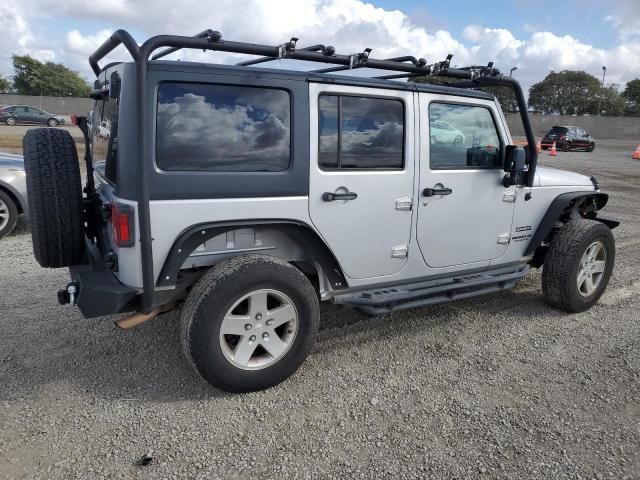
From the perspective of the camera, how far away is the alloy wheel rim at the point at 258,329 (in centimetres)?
301

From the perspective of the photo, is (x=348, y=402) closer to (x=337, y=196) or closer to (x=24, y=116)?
(x=337, y=196)

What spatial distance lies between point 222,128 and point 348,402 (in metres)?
1.79

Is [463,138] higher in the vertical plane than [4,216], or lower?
higher

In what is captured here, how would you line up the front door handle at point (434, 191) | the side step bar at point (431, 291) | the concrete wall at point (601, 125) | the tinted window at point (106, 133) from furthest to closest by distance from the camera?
the concrete wall at point (601, 125), the front door handle at point (434, 191), the side step bar at point (431, 291), the tinted window at point (106, 133)

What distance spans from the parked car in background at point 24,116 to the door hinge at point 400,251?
29.6 meters

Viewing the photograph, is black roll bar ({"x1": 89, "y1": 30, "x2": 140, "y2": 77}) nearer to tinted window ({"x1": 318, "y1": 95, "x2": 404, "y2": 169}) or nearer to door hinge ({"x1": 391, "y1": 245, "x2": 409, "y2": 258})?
tinted window ({"x1": 318, "y1": 95, "x2": 404, "y2": 169})

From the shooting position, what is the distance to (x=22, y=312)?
420cm

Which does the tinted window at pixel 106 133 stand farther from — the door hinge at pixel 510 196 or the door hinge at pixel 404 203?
the door hinge at pixel 510 196

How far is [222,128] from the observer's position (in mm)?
2908

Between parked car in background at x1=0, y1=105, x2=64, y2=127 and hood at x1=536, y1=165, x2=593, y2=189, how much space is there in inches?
1163

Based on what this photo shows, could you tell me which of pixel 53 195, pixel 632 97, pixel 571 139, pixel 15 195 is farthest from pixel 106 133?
pixel 632 97

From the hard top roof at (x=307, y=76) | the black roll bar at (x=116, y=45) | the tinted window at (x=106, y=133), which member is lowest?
the tinted window at (x=106, y=133)

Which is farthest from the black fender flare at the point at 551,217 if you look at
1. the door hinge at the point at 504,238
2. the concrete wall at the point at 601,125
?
the concrete wall at the point at 601,125

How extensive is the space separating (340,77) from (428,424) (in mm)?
2168
